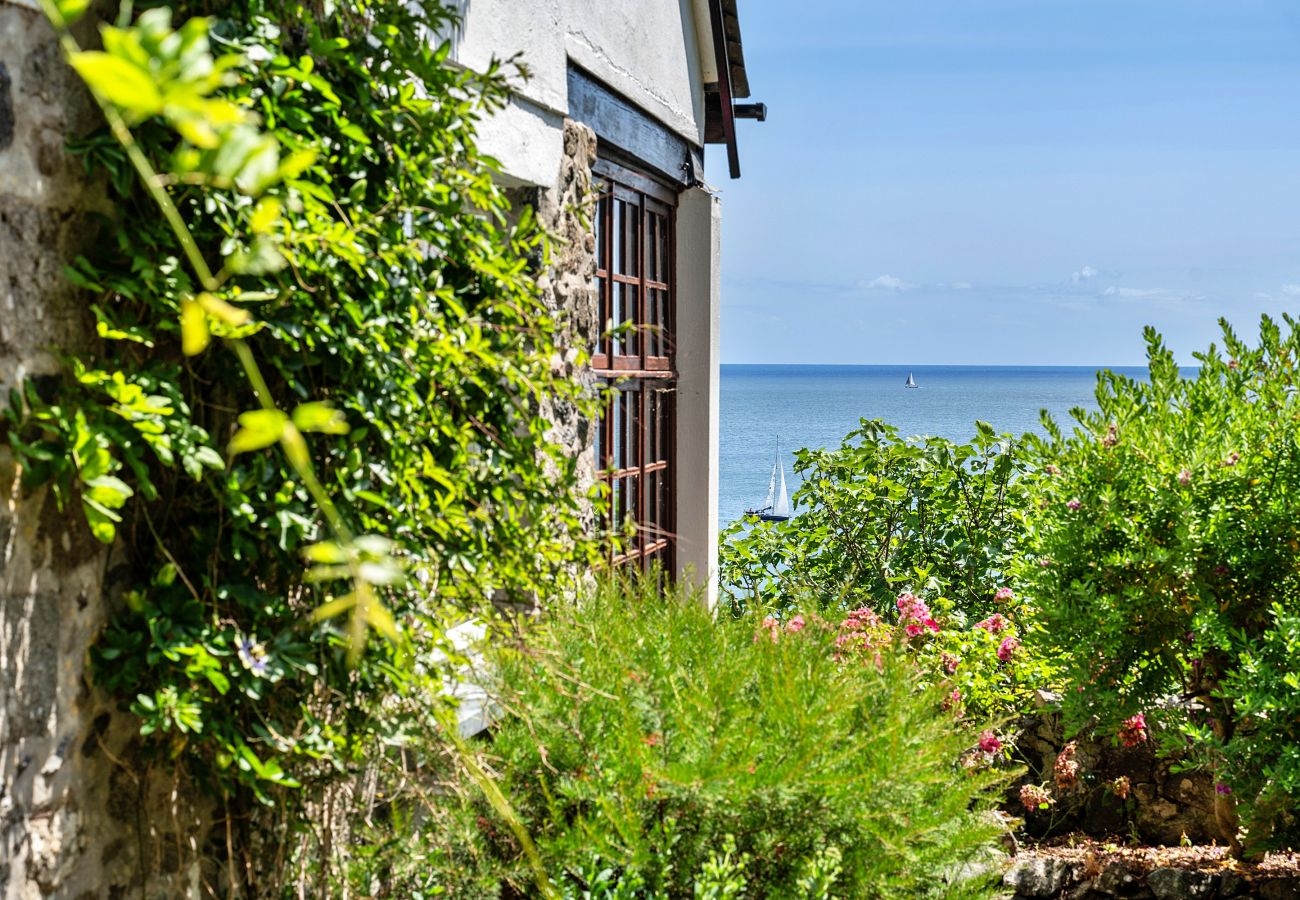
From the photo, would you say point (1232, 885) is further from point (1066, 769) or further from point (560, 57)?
point (560, 57)

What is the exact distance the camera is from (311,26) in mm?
2168

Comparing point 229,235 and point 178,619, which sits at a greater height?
point 229,235

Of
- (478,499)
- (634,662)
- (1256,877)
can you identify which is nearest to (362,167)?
(478,499)

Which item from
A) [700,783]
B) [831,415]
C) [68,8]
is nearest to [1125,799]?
[700,783]

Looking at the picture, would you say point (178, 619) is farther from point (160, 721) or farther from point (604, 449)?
point (604, 449)

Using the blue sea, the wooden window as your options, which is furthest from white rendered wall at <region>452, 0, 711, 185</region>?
the blue sea

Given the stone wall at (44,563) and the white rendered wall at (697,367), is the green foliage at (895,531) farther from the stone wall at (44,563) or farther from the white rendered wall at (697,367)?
the stone wall at (44,563)

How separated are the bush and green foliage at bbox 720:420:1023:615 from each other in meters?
3.77

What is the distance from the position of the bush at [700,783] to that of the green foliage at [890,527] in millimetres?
3769

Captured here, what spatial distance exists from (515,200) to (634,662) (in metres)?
1.86

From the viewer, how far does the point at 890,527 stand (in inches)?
289

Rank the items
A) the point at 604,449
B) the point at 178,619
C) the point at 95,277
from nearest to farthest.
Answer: the point at 95,277
the point at 178,619
the point at 604,449

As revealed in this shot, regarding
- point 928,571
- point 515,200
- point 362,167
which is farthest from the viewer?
point 928,571

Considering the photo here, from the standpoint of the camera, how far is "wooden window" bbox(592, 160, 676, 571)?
4969 millimetres
